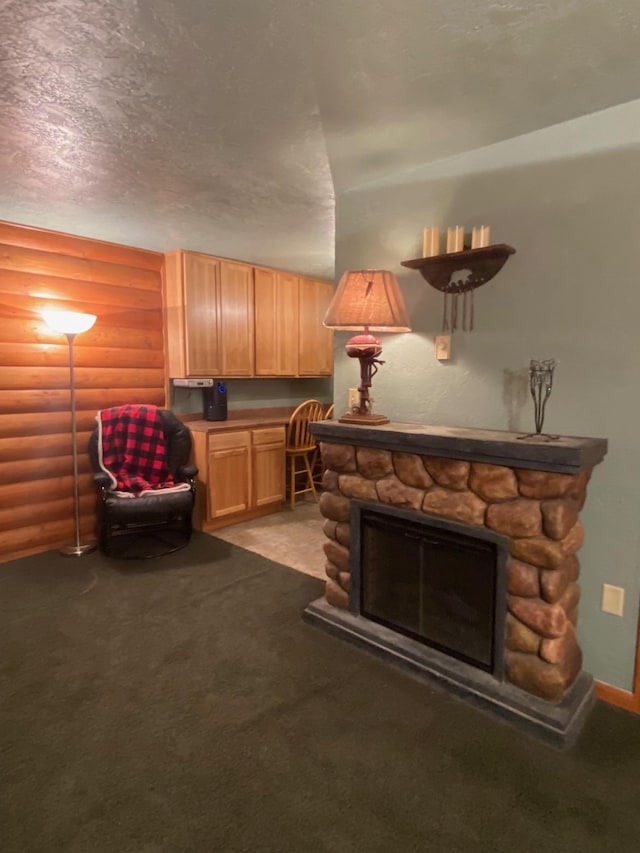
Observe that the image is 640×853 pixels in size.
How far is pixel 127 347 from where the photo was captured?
3.78 meters

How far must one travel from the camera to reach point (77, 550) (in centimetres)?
336

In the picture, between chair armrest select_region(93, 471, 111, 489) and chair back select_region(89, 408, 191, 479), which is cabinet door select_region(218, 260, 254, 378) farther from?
chair armrest select_region(93, 471, 111, 489)

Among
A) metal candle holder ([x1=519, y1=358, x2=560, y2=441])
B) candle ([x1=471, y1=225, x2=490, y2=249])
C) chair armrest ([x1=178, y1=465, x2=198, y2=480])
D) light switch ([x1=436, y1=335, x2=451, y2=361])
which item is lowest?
chair armrest ([x1=178, y1=465, x2=198, y2=480])

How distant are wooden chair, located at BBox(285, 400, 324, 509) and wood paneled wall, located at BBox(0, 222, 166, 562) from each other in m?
1.34

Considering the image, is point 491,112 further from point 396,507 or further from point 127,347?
point 127,347

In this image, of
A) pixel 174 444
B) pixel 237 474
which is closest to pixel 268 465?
pixel 237 474

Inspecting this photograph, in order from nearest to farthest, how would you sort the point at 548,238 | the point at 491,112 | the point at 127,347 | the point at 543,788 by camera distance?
1. the point at 543,788
2. the point at 491,112
3. the point at 548,238
4. the point at 127,347

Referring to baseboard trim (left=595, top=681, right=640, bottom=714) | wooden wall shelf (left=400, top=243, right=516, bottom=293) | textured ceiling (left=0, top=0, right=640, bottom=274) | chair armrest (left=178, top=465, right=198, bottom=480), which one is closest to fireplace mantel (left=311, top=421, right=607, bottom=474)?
wooden wall shelf (left=400, top=243, right=516, bottom=293)

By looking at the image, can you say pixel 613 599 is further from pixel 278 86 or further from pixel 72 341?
A: pixel 72 341

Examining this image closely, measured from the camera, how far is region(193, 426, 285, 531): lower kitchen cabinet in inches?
151

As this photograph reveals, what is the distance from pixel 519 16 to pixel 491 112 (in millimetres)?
529

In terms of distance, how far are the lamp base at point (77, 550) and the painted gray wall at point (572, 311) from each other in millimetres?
2621

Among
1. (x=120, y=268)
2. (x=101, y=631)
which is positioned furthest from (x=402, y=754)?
(x=120, y=268)

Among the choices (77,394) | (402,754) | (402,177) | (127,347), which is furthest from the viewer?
(127,347)
